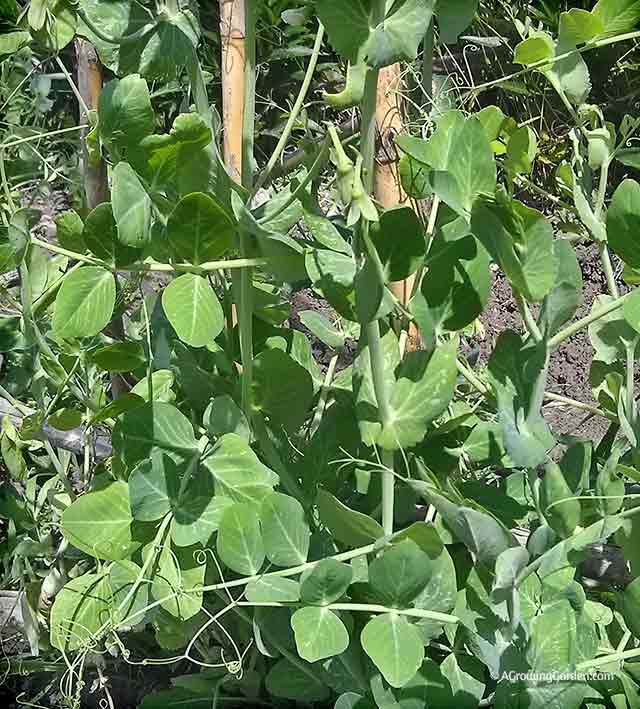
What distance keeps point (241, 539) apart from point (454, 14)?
1.02ft

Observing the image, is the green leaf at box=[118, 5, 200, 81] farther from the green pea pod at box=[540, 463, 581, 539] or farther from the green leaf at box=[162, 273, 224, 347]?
the green pea pod at box=[540, 463, 581, 539]

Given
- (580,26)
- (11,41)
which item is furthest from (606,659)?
(11,41)

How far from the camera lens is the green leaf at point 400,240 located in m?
0.44

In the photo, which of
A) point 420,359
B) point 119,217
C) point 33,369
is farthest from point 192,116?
point 33,369

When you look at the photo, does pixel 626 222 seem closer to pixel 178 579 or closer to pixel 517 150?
pixel 517 150

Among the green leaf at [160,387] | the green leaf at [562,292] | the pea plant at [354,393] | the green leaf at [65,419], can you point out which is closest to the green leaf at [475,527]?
the pea plant at [354,393]

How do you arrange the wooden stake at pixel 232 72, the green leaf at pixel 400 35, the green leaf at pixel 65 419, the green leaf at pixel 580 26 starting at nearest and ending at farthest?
the green leaf at pixel 400 35, the green leaf at pixel 580 26, the green leaf at pixel 65 419, the wooden stake at pixel 232 72

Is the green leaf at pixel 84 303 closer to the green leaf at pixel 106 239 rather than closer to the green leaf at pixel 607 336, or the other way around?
the green leaf at pixel 106 239

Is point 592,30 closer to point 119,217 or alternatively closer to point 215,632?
point 119,217

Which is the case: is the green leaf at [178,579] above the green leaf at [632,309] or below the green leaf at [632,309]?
below

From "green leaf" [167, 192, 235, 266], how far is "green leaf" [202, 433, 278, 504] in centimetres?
11

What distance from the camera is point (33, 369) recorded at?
0.71 m

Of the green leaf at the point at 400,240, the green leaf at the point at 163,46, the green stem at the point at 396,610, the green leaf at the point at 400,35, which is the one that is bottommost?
the green stem at the point at 396,610

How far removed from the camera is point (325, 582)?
462 mm
